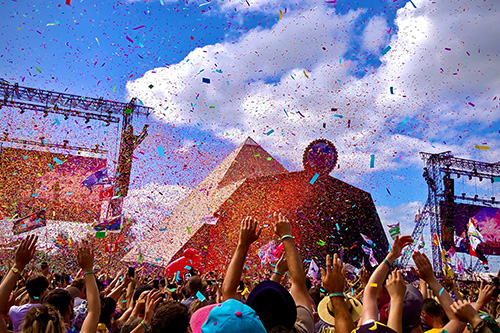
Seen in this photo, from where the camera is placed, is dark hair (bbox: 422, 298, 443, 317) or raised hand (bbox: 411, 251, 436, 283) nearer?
raised hand (bbox: 411, 251, 436, 283)

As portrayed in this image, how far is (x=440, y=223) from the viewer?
25672mm

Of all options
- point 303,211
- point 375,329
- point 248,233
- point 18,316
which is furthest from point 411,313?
point 303,211

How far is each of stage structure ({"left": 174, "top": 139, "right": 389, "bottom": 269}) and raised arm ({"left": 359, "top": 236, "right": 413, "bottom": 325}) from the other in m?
15.1

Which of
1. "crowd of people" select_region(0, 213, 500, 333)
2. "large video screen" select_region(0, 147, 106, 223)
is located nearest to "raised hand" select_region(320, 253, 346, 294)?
"crowd of people" select_region(0, 213, 500, 333)

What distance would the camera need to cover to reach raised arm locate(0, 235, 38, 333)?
2596mm

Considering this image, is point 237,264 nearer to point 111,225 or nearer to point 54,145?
point 111,225

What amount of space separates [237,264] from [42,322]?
125cm

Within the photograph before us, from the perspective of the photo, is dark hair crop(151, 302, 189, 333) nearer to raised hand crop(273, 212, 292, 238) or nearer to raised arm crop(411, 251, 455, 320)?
raised hand crop(273, 212, 292, 238)

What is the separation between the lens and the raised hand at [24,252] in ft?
9.10

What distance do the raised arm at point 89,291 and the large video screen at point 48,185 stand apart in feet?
74.6

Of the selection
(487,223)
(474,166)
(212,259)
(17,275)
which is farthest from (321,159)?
(17,275)

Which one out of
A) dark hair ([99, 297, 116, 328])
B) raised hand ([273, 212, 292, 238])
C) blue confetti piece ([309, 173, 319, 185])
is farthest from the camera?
blue confetti piece ([309, 173, 319, 185])

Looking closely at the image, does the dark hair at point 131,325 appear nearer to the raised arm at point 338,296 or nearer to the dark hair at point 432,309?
the raised arm at point 338,296

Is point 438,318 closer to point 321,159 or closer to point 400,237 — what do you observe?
point 400,237
